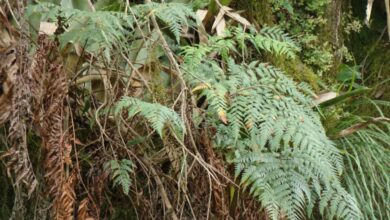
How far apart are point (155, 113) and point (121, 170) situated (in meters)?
0.21

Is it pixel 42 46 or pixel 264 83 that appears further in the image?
pixel 264 83

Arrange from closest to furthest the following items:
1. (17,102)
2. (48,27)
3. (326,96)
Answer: (17,102) < (48,27) < (326,96)

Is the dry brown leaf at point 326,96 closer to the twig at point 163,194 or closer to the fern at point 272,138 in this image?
the fern at point 272,138

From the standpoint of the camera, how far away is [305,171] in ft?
6.03

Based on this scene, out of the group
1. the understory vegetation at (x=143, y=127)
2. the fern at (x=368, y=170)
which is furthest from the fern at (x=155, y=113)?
the fern at (x=368, y=170)

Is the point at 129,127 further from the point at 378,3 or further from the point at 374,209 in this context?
the point at 378,3

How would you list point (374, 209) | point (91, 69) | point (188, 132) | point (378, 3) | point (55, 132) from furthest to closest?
1. point (378, 3)
2. point (374, 209)
3. point (91, 69)
4. point (188, 132)
5. point (55, 132)

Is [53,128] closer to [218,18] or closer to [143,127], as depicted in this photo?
[143,127]

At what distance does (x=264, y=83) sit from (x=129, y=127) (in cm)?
44

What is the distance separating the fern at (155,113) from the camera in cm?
158

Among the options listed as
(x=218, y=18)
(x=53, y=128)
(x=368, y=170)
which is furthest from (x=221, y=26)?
(x=53, y=128)

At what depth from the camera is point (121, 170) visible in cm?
171

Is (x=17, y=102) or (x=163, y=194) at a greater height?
(x=17, y=102)

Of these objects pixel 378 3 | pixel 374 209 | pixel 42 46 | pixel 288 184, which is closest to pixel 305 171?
pixel 288 184
